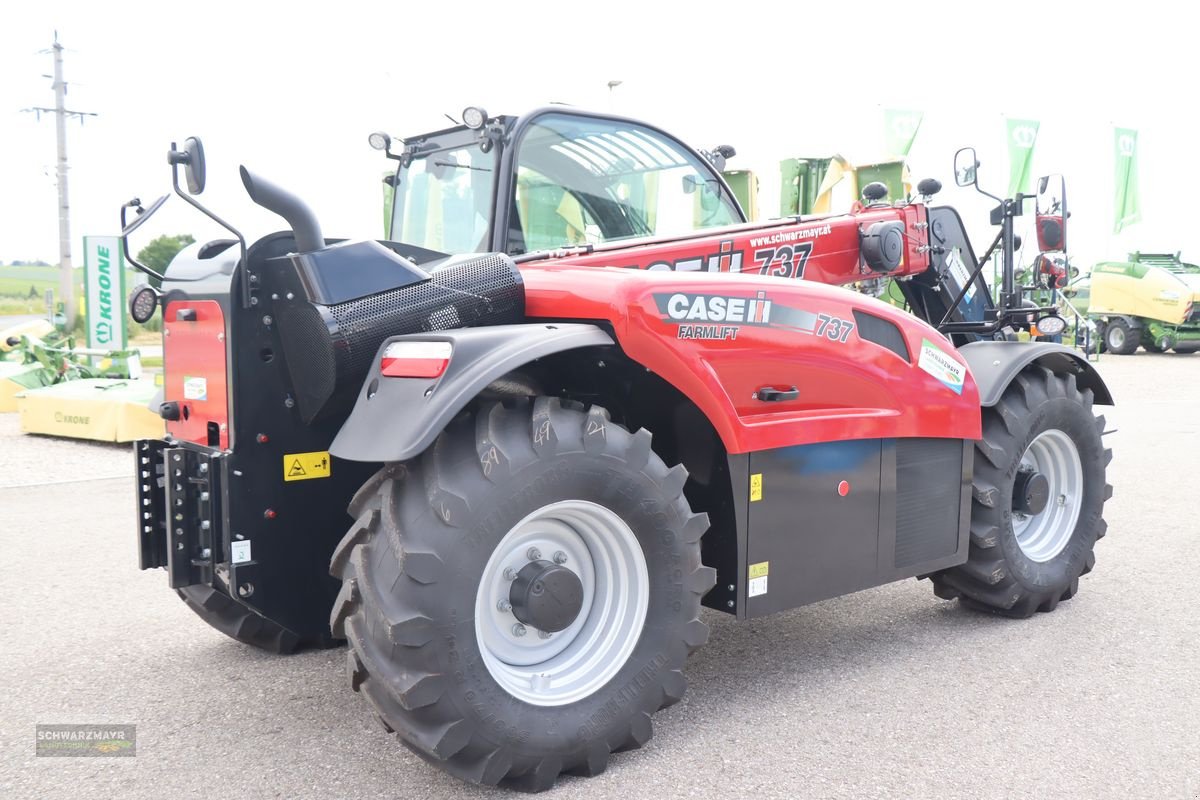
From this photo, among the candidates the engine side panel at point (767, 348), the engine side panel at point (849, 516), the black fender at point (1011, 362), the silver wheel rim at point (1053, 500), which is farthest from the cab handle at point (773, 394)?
the silver wheel rim at point (1053, 500)

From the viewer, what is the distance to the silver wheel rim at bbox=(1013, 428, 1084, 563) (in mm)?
4730

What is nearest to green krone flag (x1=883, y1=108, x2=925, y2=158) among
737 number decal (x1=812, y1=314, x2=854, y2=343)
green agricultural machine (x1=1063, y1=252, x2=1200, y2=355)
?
green agricultural machine (x1=1063, y1=252, x2=1200, y2=355)

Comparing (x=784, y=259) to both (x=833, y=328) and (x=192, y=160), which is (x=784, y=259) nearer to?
(x=833, y=328)

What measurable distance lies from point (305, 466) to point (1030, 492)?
124 inches

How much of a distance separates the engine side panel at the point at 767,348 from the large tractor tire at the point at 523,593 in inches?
12.1

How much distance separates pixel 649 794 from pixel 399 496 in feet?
3.58

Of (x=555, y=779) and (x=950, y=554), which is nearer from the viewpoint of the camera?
(x=555, y=779)

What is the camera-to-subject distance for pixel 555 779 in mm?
2934

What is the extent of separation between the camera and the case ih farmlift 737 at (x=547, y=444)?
2.79m

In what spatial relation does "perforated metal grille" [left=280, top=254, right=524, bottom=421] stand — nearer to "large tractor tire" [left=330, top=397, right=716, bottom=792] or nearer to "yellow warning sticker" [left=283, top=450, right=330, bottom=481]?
"yellow warning sticker" [left=283, top=450, right=330, bottom=481]

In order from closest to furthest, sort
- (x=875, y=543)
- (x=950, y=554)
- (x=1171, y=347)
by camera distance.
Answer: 1. (x=875, y=543)
2. (x=950, y=554)
3. (x=1171, y=347)

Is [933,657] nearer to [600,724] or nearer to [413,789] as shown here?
[600,724]

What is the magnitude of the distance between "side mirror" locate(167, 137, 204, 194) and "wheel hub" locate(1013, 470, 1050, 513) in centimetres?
362

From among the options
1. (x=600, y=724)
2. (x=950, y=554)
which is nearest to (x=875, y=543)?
(x=950, y=554)
